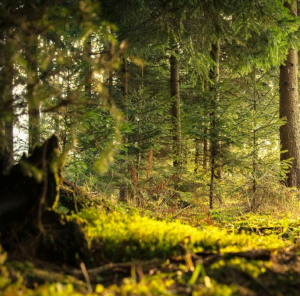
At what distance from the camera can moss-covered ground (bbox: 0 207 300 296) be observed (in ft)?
5.63

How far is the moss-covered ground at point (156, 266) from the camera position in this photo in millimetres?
1717

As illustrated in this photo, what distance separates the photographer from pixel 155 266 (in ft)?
7.17

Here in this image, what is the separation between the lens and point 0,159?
286 cm

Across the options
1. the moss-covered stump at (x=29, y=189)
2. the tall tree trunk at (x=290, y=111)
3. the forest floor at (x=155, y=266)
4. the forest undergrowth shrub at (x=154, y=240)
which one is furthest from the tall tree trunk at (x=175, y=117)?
the moss-covered stump at (x=29, y=189)

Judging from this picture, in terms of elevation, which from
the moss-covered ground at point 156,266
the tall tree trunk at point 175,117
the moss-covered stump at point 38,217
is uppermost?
the tall tree trunk at point 175,117

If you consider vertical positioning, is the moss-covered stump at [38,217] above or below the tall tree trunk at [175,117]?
below

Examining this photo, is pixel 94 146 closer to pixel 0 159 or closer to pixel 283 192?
pixel 0 159

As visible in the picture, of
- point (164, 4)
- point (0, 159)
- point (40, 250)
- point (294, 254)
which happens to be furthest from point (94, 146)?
point (294, 254)

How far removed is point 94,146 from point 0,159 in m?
3.71

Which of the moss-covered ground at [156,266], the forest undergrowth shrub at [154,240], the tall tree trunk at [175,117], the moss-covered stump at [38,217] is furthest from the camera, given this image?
the tall tree trunk at [175,117]

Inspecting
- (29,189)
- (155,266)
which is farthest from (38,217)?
(155,266)

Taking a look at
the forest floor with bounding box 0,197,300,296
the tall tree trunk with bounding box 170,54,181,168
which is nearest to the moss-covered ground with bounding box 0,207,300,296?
Result: the forest floor with bounding box 0,197,300,296

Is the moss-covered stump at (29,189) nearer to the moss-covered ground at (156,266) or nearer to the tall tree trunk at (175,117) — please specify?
the moss-covered ground at (156,266)

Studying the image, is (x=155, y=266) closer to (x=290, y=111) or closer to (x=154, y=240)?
(x=154, y=240)
